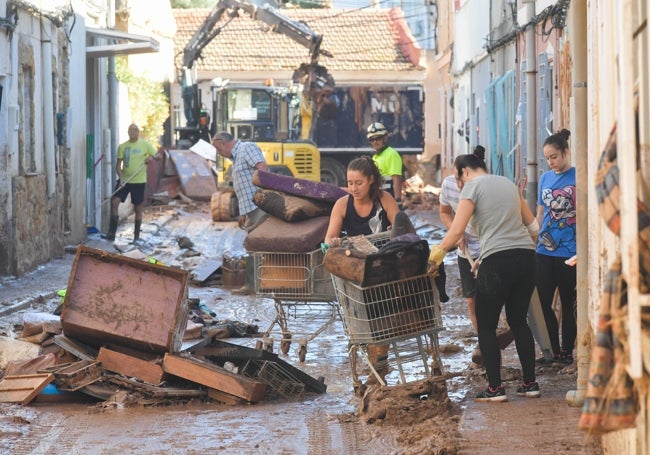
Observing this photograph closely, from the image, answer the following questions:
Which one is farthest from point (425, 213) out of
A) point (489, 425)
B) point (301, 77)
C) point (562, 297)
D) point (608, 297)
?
point (608, 297)

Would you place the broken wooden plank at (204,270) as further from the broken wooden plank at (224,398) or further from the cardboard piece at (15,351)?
the broken wooden plank at (224,398)

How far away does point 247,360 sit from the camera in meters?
8.80

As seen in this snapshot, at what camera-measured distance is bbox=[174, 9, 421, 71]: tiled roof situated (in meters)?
48.0

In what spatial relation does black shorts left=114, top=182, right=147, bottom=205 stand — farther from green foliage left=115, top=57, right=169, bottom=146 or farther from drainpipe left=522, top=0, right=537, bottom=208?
green foliage left=115, top=57, right=169, bottom=146

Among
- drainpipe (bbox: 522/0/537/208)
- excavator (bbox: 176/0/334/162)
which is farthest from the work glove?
excavator (bbox: 176/0/334/162)

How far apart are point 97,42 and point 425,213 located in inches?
334

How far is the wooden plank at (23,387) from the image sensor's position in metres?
8.17

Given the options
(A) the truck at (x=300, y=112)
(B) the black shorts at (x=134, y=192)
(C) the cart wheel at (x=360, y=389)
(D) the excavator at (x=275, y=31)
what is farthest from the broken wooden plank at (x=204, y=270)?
(D) the excavator at (x=275, y=31)

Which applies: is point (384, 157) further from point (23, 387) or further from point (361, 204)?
point (23, 387)

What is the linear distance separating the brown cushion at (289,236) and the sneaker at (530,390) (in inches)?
93.8

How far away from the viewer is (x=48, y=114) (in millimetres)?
18047

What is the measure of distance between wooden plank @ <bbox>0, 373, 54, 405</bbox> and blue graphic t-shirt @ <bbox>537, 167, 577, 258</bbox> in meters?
3.73

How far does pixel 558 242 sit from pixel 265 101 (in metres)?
22.0

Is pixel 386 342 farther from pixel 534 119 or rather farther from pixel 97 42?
pixel 97 42
